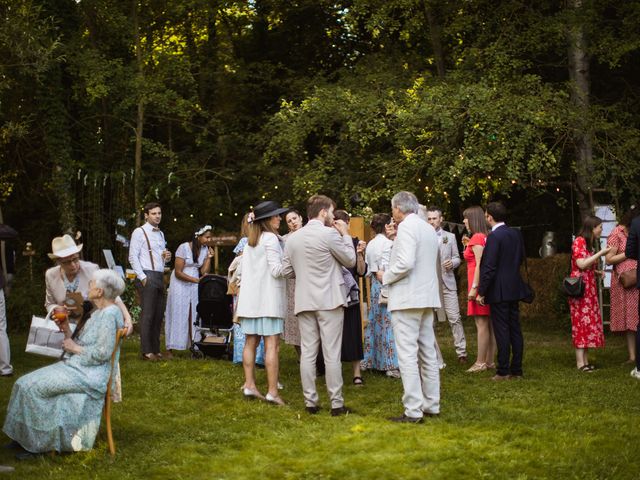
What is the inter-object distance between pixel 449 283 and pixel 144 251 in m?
3.56

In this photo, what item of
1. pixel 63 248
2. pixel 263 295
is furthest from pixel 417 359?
pixel 63 248

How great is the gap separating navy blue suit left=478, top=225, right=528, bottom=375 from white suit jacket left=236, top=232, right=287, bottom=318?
88.9 inches

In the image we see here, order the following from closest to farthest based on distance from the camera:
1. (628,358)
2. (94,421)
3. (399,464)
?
(399,464) → (94,421) → (628,358)

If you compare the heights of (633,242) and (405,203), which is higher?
(405,203)

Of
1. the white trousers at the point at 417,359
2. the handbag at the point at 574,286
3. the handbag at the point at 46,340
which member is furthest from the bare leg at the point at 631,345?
the handbag at the point at 46,340

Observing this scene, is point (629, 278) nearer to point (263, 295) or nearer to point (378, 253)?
point (378, 253)

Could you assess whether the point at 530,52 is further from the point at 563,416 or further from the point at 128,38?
the point at 563,416

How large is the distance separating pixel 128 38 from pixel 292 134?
6.61 m

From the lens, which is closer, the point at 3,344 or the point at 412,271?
the point at 412,271

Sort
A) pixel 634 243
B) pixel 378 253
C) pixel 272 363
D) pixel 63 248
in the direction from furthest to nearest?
pixel 378 253 < pixel 634 243 < pixel 272 363 < pixel 63 248

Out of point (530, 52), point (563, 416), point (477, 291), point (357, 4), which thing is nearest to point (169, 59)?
point (357, 4)

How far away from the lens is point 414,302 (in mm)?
7988

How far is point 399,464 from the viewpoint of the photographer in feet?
21.9

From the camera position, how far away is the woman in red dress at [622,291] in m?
11.1
